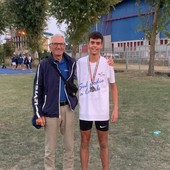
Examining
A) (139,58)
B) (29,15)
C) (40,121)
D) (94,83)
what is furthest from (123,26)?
(40,121)

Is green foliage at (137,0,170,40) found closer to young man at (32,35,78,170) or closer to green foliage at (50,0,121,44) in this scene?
green foliage at (50,0,121,44)

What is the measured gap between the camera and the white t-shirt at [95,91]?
408 centimetres

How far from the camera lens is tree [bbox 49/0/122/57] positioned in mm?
27891

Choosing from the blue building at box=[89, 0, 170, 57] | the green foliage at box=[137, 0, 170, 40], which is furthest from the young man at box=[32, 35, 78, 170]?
the blue building at box=[89, 0, 170, 57]

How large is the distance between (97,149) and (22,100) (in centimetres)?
620

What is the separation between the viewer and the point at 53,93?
4.06 m

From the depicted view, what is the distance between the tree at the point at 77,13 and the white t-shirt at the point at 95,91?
24.0 m

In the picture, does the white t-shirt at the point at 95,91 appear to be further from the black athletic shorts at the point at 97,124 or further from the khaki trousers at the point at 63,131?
the khaki trousers at the point at 63,131

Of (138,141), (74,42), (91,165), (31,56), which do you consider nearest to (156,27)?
(74,42)

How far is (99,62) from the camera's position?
4098 mm

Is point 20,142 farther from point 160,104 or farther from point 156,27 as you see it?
point 156,27

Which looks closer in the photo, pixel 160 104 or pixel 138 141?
pixel 138 141

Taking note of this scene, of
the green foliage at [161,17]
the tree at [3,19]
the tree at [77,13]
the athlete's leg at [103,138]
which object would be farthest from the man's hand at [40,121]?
the tree at [3,19]

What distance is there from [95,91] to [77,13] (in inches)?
976
